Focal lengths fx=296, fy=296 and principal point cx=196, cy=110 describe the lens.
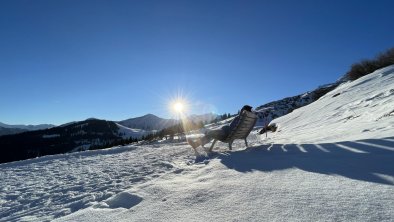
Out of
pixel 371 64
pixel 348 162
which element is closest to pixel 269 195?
pixel 348 162

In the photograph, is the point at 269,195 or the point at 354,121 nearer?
the point at 269,195

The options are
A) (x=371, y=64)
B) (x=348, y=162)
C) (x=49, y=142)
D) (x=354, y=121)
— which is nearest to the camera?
(x=348, y=162)

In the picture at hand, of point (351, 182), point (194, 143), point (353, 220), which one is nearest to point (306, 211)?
point (353, 220)

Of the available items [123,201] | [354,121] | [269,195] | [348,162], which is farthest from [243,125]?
[269,195]

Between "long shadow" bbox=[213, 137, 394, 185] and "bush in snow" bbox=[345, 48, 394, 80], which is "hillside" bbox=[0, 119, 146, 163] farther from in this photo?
"long shadow" bbox=[213, 137, 394, 185]

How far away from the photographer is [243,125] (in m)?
8.87

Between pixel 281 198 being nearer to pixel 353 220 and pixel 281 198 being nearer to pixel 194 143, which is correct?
pixel 353 220

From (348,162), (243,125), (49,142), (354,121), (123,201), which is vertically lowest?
(123,201)

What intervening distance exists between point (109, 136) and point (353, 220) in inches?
8095

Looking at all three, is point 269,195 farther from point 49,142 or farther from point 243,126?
point 49,142

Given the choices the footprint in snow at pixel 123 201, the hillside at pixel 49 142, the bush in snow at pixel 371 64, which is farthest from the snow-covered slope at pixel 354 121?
the hillside at pixel 49 142

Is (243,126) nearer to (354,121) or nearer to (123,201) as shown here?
(354,121)

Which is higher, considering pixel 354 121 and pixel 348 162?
pixel 354 121

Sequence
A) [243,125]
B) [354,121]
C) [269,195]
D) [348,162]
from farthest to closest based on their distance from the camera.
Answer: [243,125] → [354,121] → [348,162] → [269,195]
